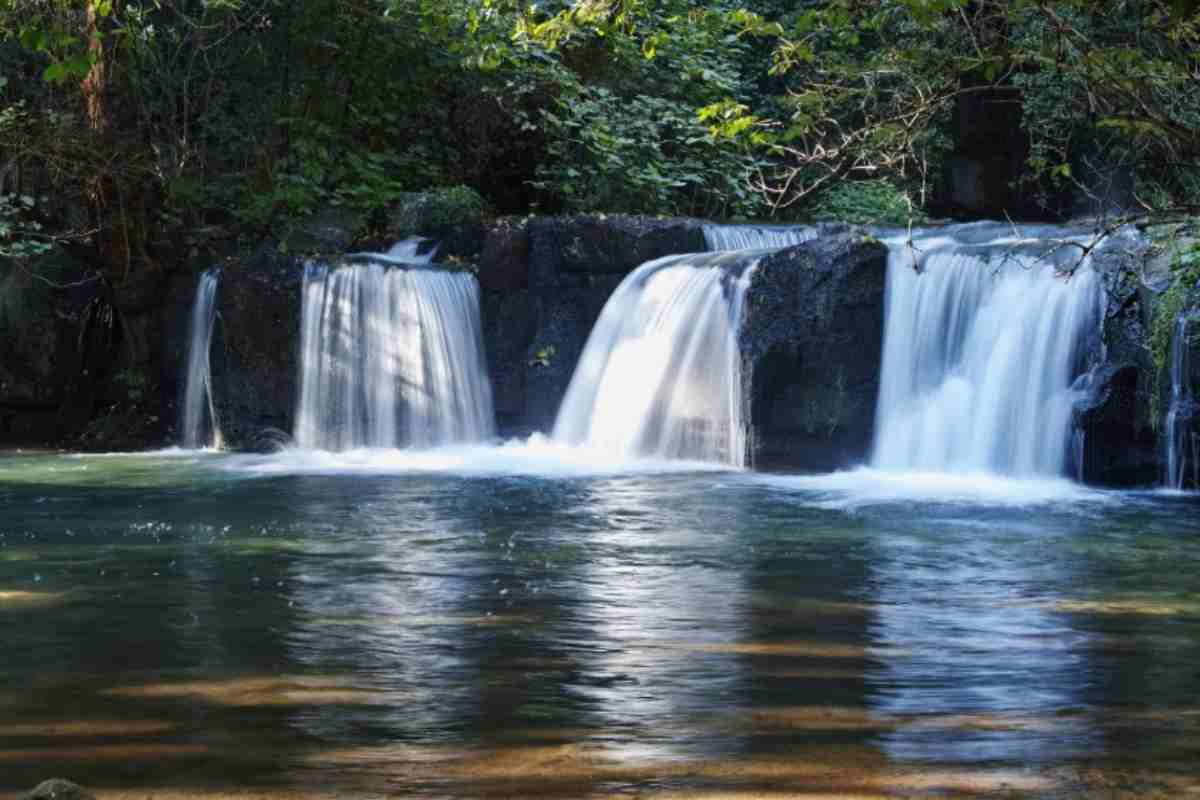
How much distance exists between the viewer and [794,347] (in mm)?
16297

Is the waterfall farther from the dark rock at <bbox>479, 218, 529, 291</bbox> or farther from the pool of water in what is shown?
the dark rock at <bbox>479, 218, 529, 291</bbox>

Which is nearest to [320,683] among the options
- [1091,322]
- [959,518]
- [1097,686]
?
[1097,686]

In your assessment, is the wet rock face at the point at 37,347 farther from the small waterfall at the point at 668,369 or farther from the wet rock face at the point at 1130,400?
the wet rock face at the point at 1130,400

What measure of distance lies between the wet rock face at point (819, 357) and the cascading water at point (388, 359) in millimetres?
3812

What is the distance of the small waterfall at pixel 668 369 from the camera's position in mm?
16844

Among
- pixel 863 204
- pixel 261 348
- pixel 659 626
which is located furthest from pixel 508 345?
pixel 659 626

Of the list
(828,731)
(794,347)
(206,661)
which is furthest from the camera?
Answer: (794,347)

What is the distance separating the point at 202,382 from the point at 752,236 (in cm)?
617

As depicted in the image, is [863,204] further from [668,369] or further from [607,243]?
[668,369]

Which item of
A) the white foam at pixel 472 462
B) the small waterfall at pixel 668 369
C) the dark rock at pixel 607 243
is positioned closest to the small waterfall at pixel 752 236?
the dark rock at pixel 607 243

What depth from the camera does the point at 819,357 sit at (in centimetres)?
1627

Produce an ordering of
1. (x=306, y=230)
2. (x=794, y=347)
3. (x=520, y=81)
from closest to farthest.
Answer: (x=794, y=347), (x=306, y=230), (x=520, y=81)

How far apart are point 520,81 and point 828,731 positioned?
1753 cm

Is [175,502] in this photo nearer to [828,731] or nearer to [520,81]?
[828,731]
